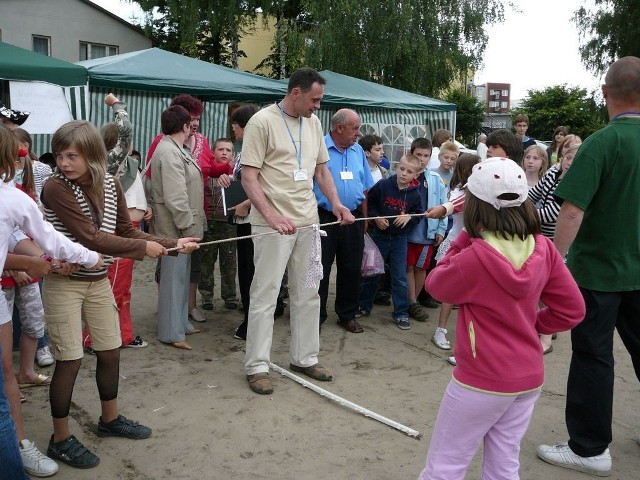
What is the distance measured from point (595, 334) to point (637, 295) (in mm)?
296

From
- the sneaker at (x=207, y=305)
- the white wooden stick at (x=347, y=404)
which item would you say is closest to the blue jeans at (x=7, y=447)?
the white wooden stick at (x=347, y=404)

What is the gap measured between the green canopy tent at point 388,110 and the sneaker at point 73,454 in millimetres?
8227

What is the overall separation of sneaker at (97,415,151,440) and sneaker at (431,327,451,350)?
2646 mm

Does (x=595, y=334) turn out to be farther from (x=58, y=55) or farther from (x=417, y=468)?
(x=58, y=55)

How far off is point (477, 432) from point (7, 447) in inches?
69.0

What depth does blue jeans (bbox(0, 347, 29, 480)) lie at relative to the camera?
2217 mm

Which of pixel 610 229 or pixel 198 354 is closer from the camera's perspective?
pixel 610 229

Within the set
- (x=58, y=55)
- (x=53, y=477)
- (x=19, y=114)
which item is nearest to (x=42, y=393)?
(x=53, y=477)

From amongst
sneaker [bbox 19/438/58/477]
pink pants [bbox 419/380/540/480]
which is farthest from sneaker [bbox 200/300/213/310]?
pink pants [bbox 419/380/540/480]

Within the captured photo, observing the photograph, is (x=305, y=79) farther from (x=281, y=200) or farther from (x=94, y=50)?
(x=94, y=50)

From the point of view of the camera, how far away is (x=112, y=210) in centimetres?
325

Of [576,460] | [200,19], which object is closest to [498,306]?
[576,460]

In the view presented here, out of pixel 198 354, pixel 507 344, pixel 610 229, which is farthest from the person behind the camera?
pixel 198 354

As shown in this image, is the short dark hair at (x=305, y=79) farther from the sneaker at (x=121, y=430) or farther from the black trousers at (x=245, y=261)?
the sneaker at (x=121, y=430)
